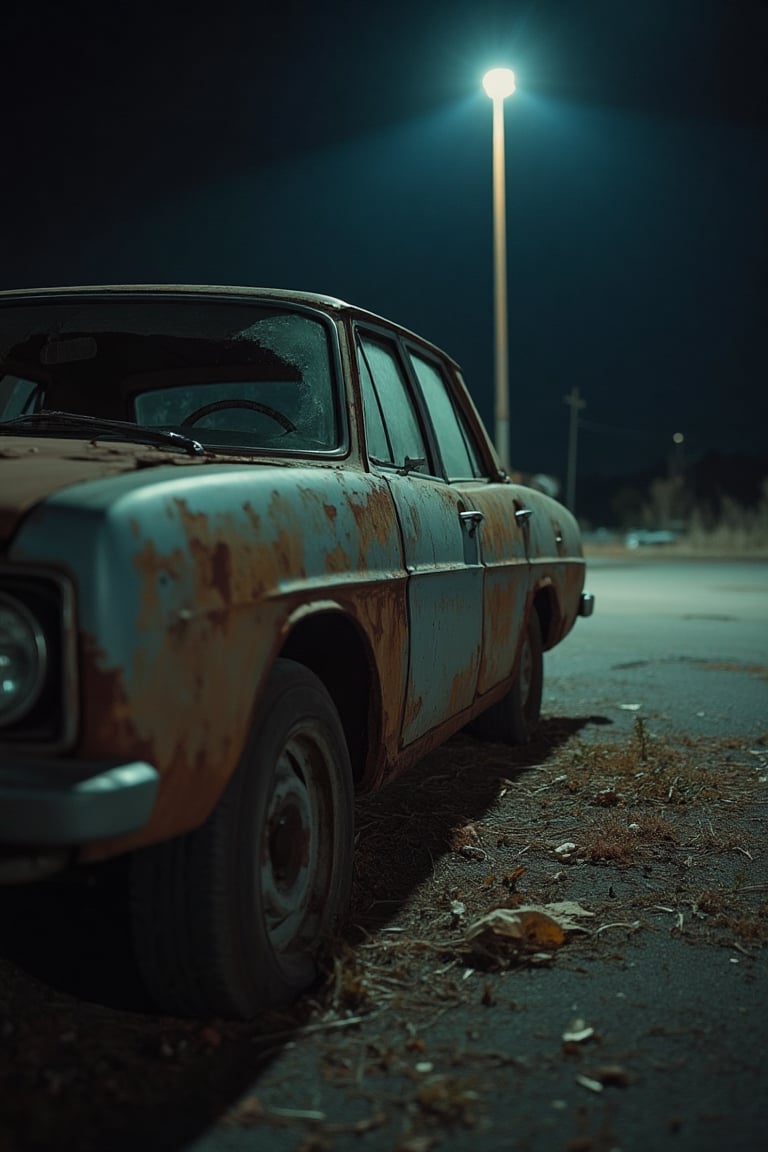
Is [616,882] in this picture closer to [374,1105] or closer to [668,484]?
[374,1105]

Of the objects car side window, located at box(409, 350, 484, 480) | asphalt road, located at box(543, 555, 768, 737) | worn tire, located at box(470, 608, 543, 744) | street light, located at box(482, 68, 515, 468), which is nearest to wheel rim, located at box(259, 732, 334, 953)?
car side window, located at box(409, 350, 484, 480)

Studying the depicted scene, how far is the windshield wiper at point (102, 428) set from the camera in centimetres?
303

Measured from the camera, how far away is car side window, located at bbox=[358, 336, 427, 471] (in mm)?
3678

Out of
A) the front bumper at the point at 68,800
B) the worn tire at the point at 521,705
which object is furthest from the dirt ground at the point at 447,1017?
the worn tire at the point at 521,705

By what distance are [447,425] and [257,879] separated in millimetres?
2697

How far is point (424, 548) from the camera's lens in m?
3.56

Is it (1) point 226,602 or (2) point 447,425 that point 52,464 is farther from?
(2) point 447,425

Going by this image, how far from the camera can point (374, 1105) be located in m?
2.16

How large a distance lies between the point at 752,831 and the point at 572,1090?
2222mm

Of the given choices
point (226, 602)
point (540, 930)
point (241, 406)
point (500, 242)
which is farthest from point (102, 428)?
point (500, 242)

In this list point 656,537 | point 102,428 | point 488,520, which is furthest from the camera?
point 656,537

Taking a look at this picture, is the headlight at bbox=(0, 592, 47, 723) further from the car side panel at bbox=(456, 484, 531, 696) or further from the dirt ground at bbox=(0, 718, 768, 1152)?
the car side panel at bbox=(456, 484, 531, 696)

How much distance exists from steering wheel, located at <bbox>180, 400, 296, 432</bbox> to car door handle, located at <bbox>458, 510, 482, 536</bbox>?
83 cm

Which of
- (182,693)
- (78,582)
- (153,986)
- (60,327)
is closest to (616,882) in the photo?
(153,986)
